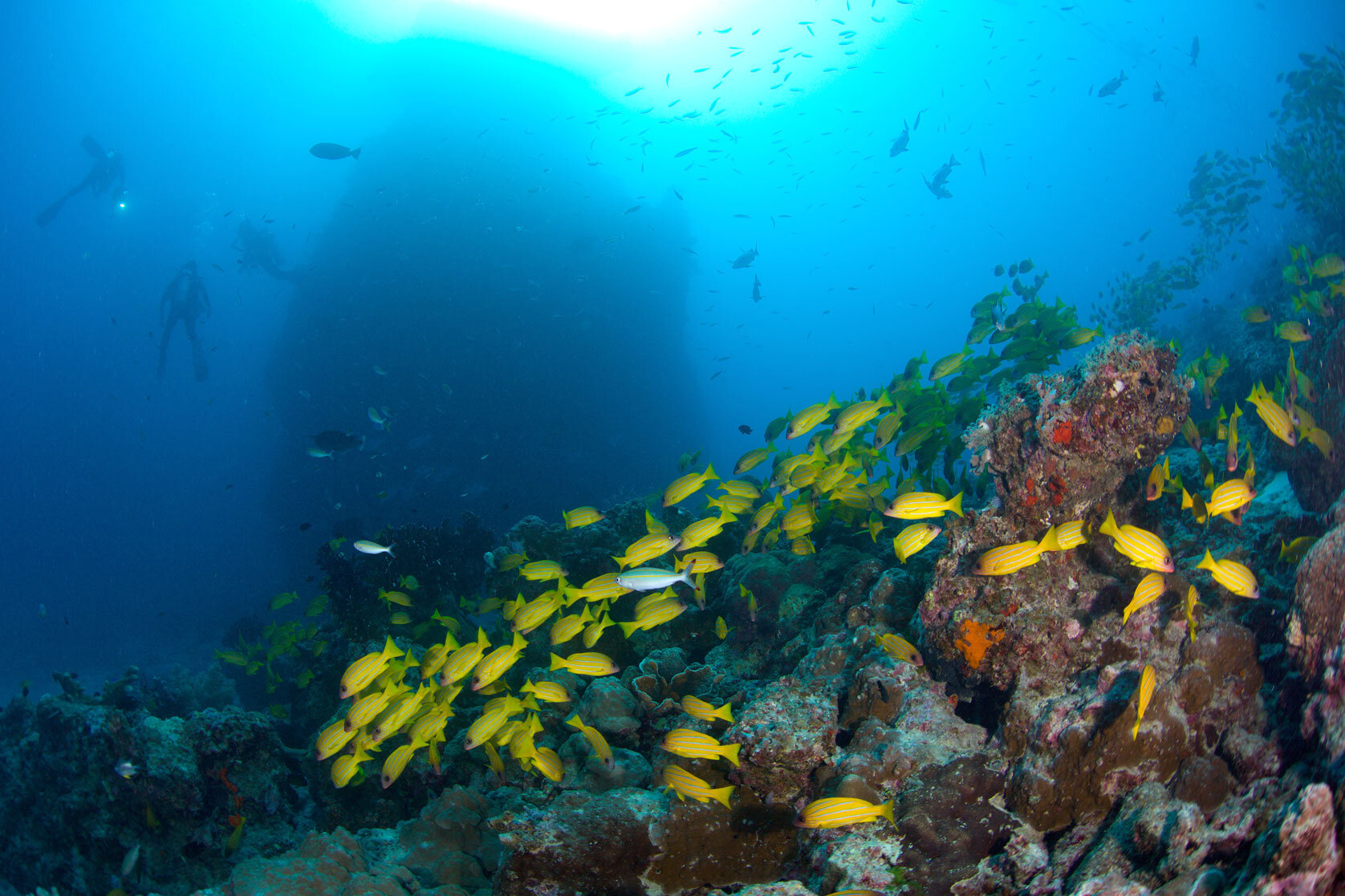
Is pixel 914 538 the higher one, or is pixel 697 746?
pixel 914 538

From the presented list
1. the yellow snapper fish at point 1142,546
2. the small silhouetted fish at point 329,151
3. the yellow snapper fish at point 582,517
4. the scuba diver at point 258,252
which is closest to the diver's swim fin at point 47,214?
the scuba diver at point 258,252

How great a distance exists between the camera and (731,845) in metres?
3.51

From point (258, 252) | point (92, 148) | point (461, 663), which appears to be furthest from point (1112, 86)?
point (92, 148)

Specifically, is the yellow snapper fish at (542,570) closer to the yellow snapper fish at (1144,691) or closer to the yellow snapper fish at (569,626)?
the yellow snapper fish at (569,626)

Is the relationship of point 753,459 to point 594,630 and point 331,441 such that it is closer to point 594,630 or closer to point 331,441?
point 594,630

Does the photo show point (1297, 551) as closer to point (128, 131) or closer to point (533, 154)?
point (533, 154)

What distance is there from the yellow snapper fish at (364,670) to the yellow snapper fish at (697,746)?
8.63ft

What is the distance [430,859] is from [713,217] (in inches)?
3783

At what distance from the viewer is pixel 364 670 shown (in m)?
4.65

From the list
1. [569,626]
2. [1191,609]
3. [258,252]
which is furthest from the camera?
[258,252]

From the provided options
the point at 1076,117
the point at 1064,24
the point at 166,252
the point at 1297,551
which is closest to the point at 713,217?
the point at 1064,24

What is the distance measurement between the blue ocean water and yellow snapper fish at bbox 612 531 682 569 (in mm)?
17202

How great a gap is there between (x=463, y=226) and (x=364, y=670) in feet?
93.0

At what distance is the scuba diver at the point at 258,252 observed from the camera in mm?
28250
